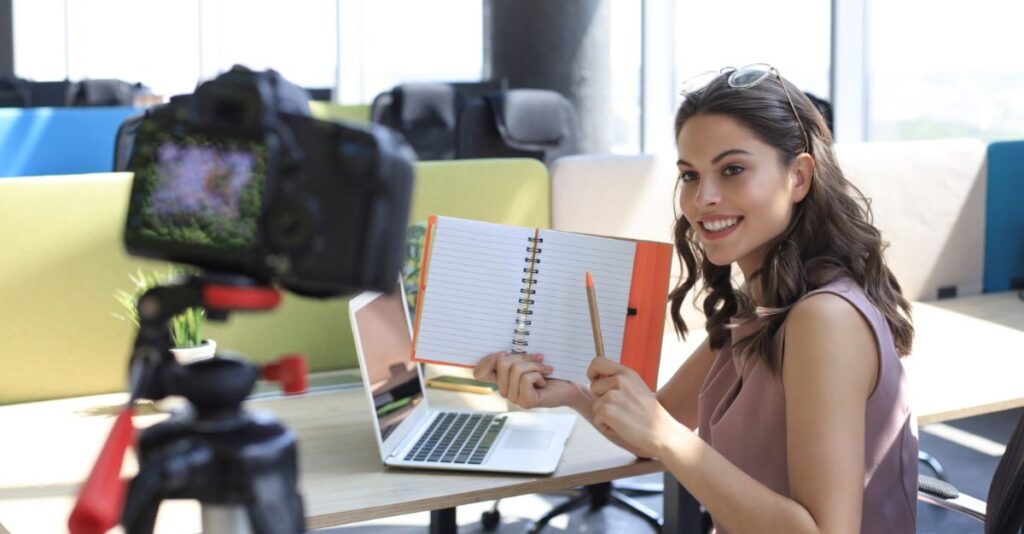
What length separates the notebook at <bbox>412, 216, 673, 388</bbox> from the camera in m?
1.67

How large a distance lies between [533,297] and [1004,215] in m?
2.19

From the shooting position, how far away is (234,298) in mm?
594

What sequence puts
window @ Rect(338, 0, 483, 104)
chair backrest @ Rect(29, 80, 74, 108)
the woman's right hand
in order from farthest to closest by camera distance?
1. window @ Rect(338, 0, 483, 104)
2. chair backrest @ Rect(29, 80, 74, 108)
3. the woman's right hand

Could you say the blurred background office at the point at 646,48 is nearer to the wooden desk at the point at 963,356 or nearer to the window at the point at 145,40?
A: the window at the point at 145,40

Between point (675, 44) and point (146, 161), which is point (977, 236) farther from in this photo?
point (675, 44)

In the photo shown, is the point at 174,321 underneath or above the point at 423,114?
underneath

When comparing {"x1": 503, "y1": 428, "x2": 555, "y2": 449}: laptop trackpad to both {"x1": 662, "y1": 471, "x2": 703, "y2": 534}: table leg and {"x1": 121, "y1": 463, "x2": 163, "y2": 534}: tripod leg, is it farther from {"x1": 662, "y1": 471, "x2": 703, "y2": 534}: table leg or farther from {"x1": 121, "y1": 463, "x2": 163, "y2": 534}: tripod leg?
{"x1": 121, "y1": 463, "x2": 163, "y2": 534}: tripod leg

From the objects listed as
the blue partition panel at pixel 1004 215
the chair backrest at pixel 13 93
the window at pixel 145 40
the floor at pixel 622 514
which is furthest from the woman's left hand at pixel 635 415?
the window at pixel 145 40

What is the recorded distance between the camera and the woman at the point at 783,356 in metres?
1.37

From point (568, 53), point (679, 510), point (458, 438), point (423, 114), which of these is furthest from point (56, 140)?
point (679, 510)

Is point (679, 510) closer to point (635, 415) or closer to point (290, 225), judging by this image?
A: point (635, 415)

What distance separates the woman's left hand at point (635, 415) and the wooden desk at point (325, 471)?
0.77 feet

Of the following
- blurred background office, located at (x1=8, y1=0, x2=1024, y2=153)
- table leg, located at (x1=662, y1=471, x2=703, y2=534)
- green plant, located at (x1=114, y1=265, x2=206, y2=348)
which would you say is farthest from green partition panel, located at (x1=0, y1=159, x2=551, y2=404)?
table leg, located at (x1=662, y1=471, x2=703, y2=534)

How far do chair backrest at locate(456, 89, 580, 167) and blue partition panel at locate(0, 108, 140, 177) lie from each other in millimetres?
1492
